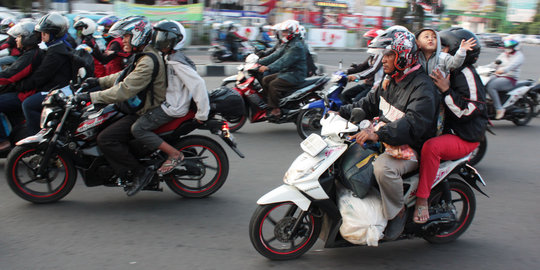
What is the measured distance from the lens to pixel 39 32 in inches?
210

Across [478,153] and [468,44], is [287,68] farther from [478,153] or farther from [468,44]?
[468,44]

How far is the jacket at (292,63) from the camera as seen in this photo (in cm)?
768

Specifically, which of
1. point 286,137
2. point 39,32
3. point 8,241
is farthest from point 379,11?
point 8,241

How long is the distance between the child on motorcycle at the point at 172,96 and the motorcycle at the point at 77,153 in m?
0.12

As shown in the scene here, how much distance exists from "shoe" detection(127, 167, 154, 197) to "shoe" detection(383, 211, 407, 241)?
2.17m

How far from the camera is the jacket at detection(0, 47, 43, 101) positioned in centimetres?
528

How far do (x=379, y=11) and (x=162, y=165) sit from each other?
25798 millimetres

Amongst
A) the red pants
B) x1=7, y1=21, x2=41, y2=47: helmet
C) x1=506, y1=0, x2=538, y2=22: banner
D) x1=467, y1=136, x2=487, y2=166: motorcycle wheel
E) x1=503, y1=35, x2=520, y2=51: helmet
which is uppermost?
x1=506, y1=0, x2=538, y2=22: banner

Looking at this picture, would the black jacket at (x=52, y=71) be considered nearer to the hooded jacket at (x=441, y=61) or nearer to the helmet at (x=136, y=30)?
the helmet at (x=136, y=30)

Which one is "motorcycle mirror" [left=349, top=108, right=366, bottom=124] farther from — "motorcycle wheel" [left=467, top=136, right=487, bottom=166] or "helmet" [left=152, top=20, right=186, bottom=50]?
"motorcycle wheel" [left=467, top=136, right=487, bottom=166]

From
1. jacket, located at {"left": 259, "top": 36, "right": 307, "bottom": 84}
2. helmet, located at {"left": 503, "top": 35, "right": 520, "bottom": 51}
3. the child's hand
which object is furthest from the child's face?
helmet, located at {"left": 503, "top": 35, "right": 520, "bottom": 51}

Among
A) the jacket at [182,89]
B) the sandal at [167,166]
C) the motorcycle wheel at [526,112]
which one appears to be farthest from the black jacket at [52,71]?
the motorcycle wheel at [526,112]

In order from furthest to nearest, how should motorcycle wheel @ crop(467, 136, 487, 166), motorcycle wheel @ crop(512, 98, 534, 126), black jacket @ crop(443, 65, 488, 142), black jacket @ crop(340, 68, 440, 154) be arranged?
motorcycle wheel @ crop(512, 98, 534, 126) < motorcycle wheel @ crop(467, 136, 487, 166) < black jacket @ crop(443, 65, 488, 142) < black jacket @ crop(340, 68, 440, 154)

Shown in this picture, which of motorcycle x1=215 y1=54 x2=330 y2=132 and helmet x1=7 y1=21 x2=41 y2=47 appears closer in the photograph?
helmet x1=7 y1=21 x2=41 y2=47
